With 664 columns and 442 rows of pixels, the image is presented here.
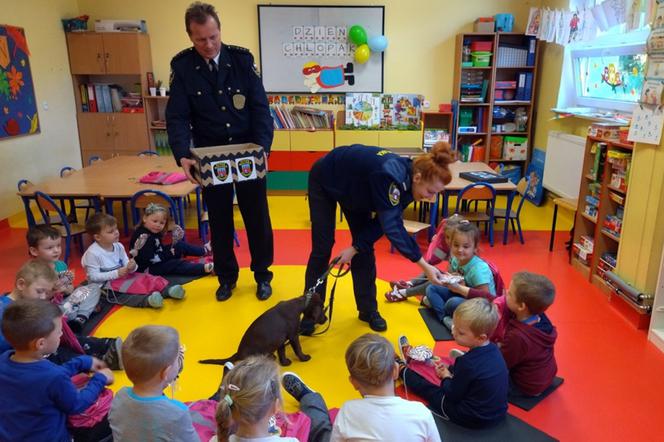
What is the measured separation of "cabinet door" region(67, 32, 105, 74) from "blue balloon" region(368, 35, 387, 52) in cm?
368

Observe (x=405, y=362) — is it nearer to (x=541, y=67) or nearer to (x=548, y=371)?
(x=548, y=371)

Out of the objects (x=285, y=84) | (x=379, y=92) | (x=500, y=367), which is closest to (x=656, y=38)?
(x=500, y=367)

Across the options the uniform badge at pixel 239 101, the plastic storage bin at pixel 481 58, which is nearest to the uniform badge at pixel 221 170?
the uniform badge at pixel 239 101

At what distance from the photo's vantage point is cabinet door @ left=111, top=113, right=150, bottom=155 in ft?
22.6

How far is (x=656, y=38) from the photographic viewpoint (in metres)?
3.04

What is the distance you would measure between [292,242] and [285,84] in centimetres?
302

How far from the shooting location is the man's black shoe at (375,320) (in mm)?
3121

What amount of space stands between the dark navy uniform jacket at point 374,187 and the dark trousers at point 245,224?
73cm

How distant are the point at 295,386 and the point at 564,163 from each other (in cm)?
453

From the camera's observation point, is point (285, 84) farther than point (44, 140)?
Yes

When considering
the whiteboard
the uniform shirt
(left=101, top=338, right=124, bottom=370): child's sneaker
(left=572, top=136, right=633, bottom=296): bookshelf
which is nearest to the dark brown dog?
(left=101, top=338, right=124, bottom=370): child's sneaker

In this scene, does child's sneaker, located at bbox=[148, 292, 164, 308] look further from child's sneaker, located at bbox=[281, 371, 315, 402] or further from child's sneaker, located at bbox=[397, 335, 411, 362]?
child's sneaker, located at bbox=[397, 335, 411, 362]

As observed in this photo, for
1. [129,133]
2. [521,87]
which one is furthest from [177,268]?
[521,87]

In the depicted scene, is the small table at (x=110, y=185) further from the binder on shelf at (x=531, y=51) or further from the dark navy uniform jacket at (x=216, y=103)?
the binder on shelf at (x=531, y=51)
